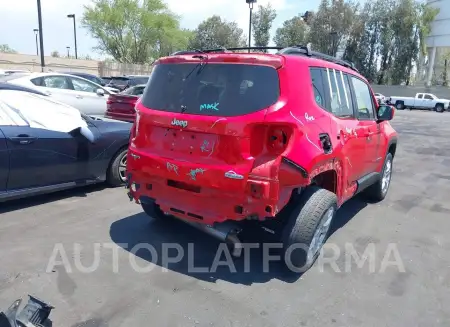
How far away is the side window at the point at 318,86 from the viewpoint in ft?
12.2

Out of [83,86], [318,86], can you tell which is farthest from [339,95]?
[83,86]

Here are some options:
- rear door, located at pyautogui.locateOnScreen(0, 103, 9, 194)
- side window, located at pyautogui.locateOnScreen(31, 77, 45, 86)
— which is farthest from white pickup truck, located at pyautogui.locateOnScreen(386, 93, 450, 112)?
rear door, located at pyautogui.locateOnScreen(0, 103, 9, 194)

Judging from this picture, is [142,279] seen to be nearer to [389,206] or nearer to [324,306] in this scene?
[324,306]

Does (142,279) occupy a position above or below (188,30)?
below

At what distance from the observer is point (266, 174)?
10.5 feet

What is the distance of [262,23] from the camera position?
153ft

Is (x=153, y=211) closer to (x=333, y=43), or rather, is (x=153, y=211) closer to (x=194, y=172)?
(x=194, y=172)

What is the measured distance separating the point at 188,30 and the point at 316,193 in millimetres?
54068

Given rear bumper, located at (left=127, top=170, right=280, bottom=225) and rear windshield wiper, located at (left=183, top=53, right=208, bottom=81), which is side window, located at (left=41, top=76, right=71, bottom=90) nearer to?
rear bumper, located at (left=127, top=170, right=280, bottom=225)

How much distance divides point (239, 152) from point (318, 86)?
1.11 m

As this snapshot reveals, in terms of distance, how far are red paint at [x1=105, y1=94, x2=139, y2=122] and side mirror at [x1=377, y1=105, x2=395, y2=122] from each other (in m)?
6.82

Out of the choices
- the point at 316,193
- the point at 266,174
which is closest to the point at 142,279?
the point at 266,174

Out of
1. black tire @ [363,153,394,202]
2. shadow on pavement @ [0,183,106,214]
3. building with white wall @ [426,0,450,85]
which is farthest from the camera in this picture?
building with white wall @ [426,0,450,85]

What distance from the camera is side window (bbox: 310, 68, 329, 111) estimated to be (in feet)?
12.2
